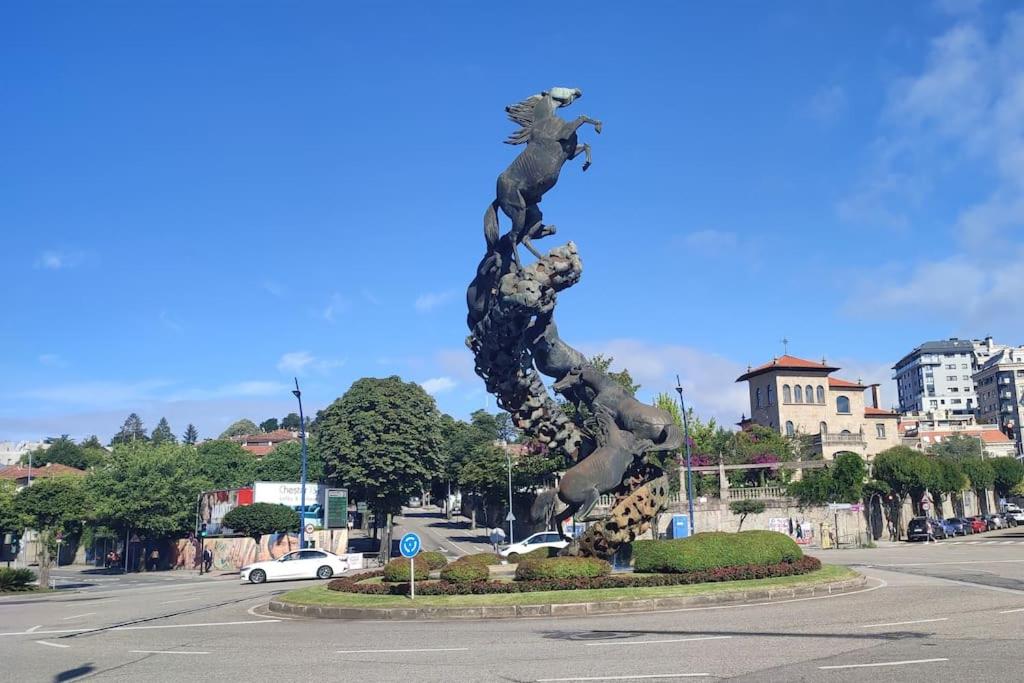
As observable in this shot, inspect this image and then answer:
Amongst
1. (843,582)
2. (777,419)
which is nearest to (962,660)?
(843,582)

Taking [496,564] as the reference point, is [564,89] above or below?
above

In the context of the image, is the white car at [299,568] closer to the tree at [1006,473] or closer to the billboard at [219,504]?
the billboard at [219,504]

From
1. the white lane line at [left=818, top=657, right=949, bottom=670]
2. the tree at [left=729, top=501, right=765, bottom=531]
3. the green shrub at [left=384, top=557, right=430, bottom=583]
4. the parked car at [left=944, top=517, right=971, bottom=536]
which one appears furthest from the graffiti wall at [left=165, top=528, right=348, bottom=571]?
the white lane line at [left=818, top=657, right=949, bottom=670]

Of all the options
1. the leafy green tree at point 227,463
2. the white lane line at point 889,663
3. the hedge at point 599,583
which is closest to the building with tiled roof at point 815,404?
the leafy green tree at point 227,463

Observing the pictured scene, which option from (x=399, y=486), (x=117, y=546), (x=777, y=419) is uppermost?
(x=777, y=419)

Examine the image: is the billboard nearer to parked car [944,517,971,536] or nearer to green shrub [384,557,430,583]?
green shrub [384,557,430,583]

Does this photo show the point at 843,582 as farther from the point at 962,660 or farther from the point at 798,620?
the point at 962,660

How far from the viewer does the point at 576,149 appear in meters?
21.8

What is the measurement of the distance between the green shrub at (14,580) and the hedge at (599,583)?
20.0 m

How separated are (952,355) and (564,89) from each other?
20252cm

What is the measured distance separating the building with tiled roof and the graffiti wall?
54634mm

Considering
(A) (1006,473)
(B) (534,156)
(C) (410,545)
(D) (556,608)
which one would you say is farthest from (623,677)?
(A) (1006,473)

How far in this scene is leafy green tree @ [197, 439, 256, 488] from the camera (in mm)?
83250

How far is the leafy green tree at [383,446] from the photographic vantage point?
181 ft
